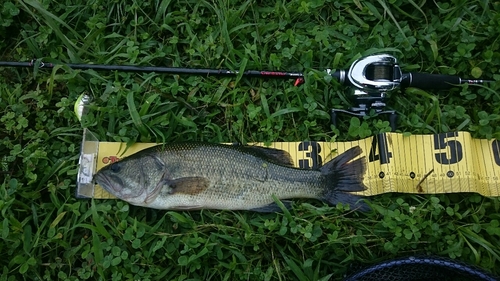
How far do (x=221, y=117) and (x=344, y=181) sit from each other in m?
1.11

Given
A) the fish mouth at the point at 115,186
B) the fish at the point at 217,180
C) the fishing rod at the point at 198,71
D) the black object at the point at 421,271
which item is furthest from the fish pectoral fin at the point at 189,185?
the black object at the point at 421,271

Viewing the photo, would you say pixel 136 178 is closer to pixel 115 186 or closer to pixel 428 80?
pixel 115 186

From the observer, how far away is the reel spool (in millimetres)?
3404

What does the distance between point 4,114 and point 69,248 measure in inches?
49.0

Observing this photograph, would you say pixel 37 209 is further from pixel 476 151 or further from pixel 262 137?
pixel 476 151

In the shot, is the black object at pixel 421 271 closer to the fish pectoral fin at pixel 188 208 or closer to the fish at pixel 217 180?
the fish at pixel 217 180

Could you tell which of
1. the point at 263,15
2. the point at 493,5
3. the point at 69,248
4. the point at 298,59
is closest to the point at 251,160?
the point at 298,59

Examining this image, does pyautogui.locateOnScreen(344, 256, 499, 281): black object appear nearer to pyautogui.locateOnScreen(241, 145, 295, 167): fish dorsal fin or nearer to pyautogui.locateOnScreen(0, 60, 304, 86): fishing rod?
pyautogui.locateOnScreen(241, 145, 295, 167): fish dorsal fin

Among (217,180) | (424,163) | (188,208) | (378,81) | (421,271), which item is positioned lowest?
(421,271)

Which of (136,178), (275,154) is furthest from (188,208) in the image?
(275,154)

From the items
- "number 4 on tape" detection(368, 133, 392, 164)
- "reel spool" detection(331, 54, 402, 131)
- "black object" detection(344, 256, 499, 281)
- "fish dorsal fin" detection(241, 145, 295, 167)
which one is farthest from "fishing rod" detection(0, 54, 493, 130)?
"black object" detection(344, 256, 499, 281)

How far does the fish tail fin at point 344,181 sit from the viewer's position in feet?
11.2

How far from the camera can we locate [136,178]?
3391 millimetres

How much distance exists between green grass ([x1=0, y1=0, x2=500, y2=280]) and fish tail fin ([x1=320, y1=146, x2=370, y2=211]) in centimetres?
9
